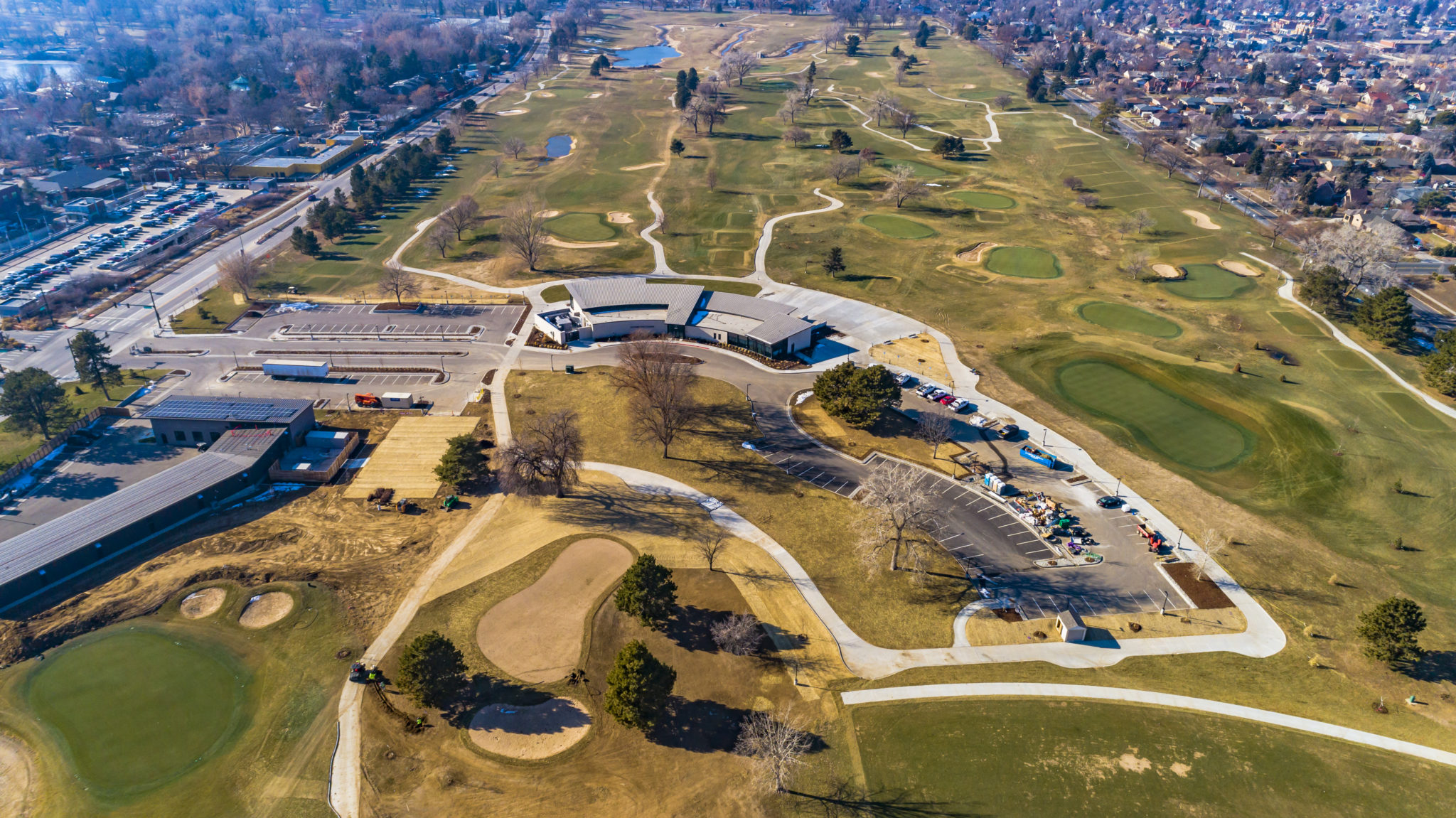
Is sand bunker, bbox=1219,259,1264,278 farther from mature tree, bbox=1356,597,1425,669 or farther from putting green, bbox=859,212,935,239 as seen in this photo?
mature tree, bbox=1356,597,1425,669

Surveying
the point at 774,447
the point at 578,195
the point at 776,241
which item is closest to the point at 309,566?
the point at 774,447

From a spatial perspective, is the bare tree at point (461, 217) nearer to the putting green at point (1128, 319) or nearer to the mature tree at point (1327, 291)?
the putting green at point (1128, 319)

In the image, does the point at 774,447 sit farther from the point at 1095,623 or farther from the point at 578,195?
the point at 578,195

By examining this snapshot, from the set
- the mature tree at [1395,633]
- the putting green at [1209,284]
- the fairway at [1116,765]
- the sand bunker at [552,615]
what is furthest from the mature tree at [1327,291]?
the sand bunker at [552,615]

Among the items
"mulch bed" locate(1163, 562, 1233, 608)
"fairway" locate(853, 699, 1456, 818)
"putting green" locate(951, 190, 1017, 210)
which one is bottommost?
"fairway" locate(853, 699, 1456, 818)

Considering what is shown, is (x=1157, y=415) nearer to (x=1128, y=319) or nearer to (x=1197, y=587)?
→ (x=1128, y=319)

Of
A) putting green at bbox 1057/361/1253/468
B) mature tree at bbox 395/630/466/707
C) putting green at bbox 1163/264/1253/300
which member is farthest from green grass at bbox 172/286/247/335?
putting green at bbox 1163/264/1253/300

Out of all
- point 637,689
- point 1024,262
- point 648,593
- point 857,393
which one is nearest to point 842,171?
point 1024,262
